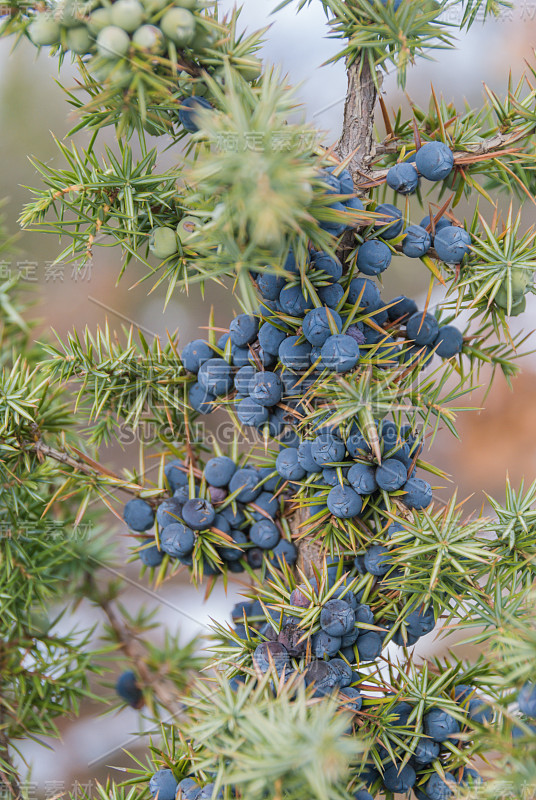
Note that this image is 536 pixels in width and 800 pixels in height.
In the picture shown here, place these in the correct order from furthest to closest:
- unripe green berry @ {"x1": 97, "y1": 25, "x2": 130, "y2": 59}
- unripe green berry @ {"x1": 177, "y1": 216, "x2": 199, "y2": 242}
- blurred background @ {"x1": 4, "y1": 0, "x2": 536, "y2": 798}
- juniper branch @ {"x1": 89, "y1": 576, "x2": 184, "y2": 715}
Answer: blurred background @ {"x1": 4, "y1": 0, "x2": 536, "y2": 798} < juniper branch @ {"x1": 89, "y1": 576, "x2": 184, "y2": 715} < unripe green berry @ {"x1": 177, "y1": 216, "x2": 199, "y2": 242} < unripe green berry @ {"x1": 97, "y1": 25, "x2": 130, "y2": 59}

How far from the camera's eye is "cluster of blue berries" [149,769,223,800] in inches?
14.0

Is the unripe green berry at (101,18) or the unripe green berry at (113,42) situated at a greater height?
the unripe green berry at (101,18)

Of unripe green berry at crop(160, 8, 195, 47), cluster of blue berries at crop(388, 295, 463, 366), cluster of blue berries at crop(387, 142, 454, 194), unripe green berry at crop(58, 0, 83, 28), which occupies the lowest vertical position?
unripe green berry at crop(58, 0, 83, 28)

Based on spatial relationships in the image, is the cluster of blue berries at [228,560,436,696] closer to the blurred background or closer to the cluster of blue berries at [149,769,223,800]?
the cluster of blue berries at [149,769,223,800]

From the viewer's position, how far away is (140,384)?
0.46 metres

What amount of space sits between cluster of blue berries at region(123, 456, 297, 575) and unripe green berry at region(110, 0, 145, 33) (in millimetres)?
279

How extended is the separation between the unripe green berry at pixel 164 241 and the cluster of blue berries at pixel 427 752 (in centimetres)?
32

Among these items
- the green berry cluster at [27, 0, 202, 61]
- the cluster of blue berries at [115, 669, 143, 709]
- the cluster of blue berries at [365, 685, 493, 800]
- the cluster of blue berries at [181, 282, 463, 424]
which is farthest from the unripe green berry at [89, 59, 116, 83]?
the cluster of blue berries at [115, 669, 143, 709]

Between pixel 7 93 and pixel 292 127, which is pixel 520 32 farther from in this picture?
pixel 292 127

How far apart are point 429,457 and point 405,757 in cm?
81

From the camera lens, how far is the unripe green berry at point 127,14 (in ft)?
0.98

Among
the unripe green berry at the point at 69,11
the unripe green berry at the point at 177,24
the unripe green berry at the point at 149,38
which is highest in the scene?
the unripe green berry at the point at 177,24

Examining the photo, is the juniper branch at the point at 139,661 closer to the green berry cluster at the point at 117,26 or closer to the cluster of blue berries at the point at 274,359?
the cluster of blue berries at the point at 274,359

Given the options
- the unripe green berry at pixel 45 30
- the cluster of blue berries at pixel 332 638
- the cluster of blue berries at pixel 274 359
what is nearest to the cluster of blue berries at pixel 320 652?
the cluster of blue berries at pixel 332 638
